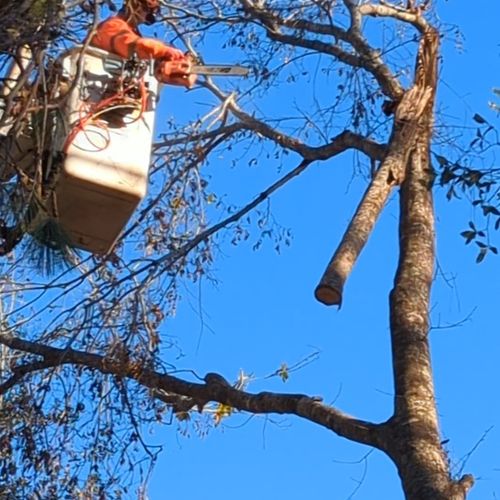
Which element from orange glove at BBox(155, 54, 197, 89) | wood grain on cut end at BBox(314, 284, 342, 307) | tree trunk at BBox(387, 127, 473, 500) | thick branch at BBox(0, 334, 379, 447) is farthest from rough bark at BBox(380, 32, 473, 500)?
orange glove at BBox(155, 54, 197, 89)

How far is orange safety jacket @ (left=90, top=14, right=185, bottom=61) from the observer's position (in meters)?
4.61

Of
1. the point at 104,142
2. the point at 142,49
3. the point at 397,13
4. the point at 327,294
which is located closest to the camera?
the point at 327,294

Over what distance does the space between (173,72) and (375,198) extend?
55.5 inches

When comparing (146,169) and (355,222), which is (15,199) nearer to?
(146,169)

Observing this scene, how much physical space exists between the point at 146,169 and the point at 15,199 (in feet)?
1.75

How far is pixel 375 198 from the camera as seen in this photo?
18.7ft

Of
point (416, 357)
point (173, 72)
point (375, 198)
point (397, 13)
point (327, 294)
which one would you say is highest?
point (397, 13)

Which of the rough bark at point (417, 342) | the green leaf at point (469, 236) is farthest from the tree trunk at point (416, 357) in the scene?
the green leaf at point (469, 236)

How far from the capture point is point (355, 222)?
524 centimetres

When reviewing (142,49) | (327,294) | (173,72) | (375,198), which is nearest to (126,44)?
(142,49)

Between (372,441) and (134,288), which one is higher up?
(134,288)

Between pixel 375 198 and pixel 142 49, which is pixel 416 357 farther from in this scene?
pixel 142 49

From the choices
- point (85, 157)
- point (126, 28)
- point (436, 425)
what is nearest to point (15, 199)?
point (85, 157)

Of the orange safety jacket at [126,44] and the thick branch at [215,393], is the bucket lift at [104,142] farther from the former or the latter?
the thick branch at [215,393]
